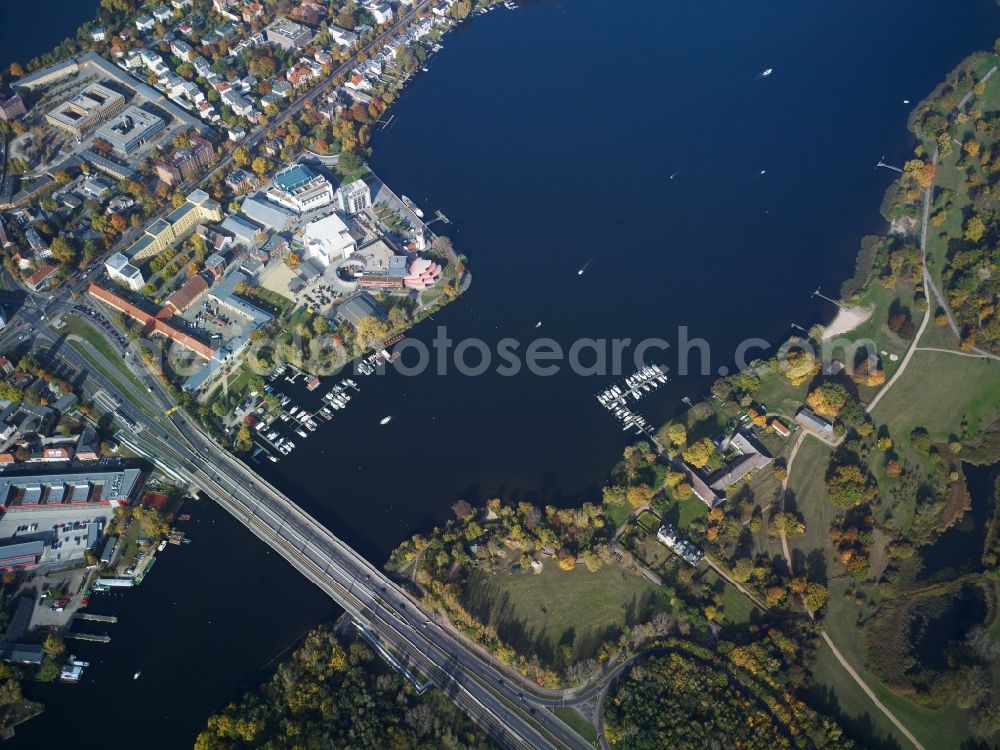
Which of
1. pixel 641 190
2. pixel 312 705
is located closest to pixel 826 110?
pixel 641 190

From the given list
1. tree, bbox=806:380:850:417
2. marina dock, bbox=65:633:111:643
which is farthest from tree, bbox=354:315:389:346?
tree, bbox=806:380:850:417

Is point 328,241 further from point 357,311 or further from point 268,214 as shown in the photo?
point 357,311

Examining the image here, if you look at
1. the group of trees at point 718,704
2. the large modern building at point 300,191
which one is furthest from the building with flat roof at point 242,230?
the group of trees at point 718,704

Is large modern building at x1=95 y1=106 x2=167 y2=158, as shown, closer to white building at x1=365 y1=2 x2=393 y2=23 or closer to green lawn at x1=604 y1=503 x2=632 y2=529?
white building at x1=365 y1=2 x2=393 y2=23

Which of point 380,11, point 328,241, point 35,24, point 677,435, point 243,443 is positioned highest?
point 35,24

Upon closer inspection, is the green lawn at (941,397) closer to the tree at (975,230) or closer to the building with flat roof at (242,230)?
the tree at (975,230)

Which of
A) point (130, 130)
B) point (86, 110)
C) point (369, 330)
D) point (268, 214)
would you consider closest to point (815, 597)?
point (369, 330)
